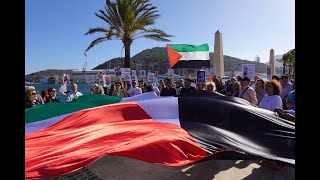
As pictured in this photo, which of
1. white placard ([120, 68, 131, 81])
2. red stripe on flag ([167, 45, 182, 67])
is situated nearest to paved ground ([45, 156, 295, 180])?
white placard ([120, 68, 131, 81])

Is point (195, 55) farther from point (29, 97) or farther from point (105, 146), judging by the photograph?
point (105, 146)

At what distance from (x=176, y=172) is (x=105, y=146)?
1.92 metres

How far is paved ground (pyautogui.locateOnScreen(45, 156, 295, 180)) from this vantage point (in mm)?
4828

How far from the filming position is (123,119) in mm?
5422

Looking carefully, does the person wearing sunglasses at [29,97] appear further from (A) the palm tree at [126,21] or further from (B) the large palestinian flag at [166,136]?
(A) the palm tree at [126,21]

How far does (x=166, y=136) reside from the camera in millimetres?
3857

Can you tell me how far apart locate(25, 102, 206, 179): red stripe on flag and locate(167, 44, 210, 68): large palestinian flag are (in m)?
11.1

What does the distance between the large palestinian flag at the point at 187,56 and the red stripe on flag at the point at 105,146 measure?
36.5ft

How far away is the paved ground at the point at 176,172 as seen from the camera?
4.83 meters

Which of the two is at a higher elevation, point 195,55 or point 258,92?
point 195,55

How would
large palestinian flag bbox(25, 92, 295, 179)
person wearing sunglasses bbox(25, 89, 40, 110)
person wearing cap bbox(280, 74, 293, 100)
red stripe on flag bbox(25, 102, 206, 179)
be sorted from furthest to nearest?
person wearing cap bbox(280, 74, 293, 100)
person wearing sunglasses bbox(25, 89, 40, 110)
large palestinian flag bbox(25, 92, 295, 179)
red stripe on flag bbox(25, 102, 206, 179)

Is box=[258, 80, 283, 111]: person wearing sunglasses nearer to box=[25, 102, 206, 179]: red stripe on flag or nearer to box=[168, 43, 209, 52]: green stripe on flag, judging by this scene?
box=[25, 102, 206, 179]: red stripe on flag

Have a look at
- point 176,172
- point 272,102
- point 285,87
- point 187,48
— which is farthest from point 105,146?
point 187,48
